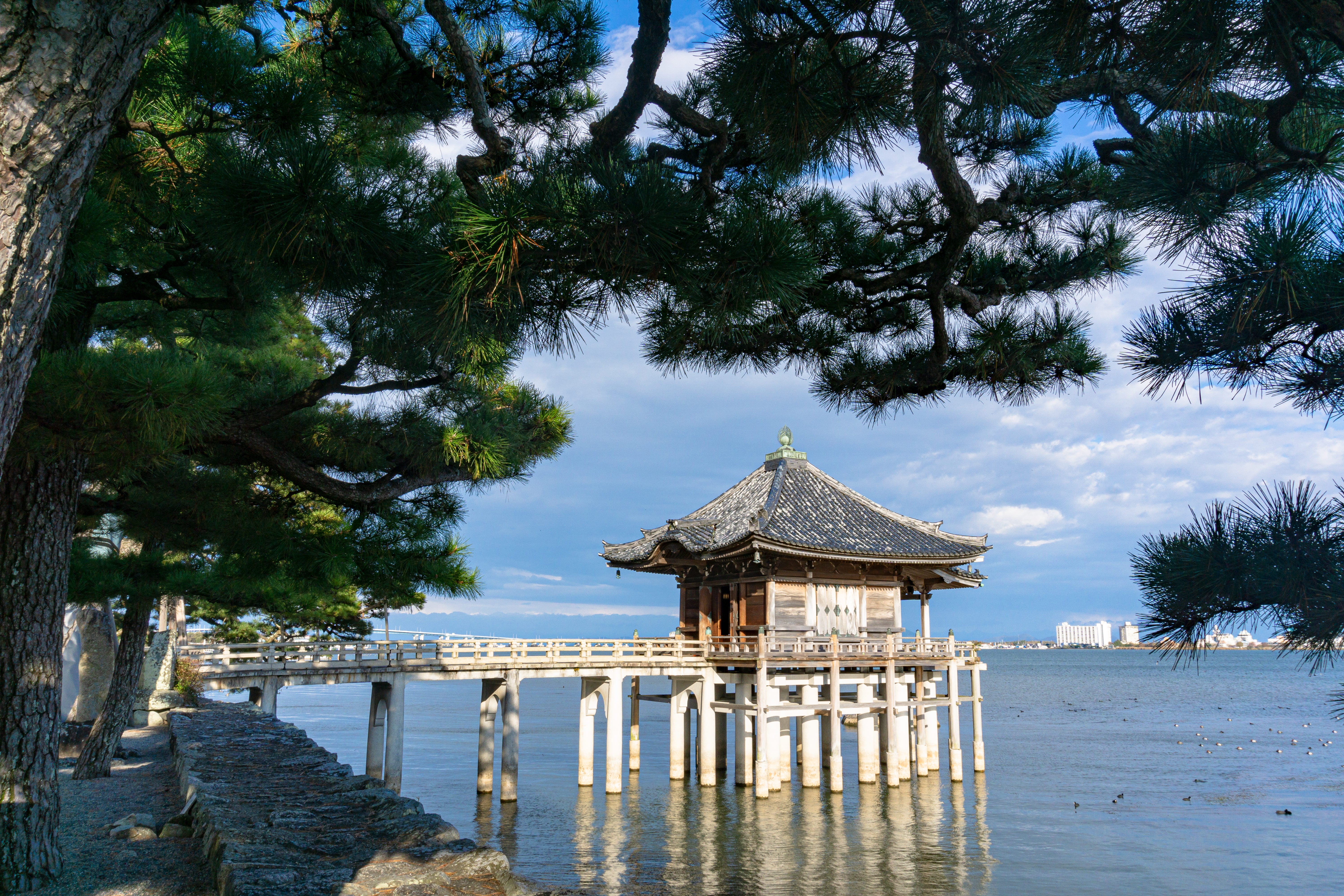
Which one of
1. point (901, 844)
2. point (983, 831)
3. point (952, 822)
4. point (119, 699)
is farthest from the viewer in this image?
point (952, 822)

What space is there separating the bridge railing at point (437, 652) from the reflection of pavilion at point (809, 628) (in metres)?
1.26

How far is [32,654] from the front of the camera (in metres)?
5.83

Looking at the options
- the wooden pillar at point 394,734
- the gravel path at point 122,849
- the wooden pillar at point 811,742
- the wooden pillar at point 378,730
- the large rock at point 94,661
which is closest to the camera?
the gravel path at point 122,849

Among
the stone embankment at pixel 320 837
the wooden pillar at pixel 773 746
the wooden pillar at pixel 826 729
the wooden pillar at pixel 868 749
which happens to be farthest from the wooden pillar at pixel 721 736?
the stone embankment at pixel 320 837

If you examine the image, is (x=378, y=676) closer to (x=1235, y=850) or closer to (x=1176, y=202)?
(x=1235, y=850)

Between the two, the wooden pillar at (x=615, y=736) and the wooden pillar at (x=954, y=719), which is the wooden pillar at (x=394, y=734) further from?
the wooden pillar at (x=954, y=719)

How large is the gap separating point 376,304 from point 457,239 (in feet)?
4.19

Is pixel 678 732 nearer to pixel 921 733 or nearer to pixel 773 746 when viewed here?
pixel 773 746

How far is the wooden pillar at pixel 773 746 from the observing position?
1969 centimetres

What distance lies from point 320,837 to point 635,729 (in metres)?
17.9

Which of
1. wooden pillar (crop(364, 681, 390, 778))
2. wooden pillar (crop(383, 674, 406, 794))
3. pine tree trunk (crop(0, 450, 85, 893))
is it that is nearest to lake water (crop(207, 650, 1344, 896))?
wooden pillar (crop(364, 681, 390, 778))

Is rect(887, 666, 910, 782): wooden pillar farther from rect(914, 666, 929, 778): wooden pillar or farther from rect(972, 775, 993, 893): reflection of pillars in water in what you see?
rect(972, 775, 993, 893): reflection of pillars in water

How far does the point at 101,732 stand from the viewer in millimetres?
12078

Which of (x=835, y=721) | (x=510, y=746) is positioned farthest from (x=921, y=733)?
(x=510, y=746)
